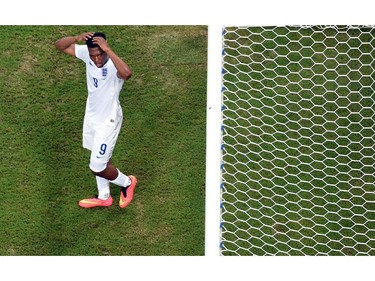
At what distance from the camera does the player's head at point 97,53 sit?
3.06m

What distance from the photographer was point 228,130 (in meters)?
4.11

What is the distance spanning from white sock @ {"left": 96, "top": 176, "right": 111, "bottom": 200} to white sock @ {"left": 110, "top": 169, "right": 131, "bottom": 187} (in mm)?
68

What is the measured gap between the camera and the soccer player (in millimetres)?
3119

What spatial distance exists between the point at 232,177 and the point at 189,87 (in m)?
0.73

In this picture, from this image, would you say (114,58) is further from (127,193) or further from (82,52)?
(127,193)

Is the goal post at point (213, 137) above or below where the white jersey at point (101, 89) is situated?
below

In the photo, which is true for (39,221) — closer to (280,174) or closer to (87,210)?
(87,210)

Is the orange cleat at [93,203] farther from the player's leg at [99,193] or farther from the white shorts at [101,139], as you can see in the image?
the white shorts at [101,139]

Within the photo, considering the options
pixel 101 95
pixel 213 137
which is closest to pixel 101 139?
pixel 101 95

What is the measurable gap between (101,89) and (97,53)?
0.92 feet

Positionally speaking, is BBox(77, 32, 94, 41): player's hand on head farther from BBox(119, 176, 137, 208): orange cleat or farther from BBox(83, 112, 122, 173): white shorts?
BBox(119, 176, 137, 208): orange cleat

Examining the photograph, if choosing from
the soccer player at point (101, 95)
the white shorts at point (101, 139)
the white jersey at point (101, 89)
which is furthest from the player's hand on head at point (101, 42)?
the white shorts at point (101, 139)

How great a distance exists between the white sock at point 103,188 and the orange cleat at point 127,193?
0.10 metres

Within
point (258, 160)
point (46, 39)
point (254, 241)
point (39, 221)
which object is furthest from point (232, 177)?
point (46, 39)
